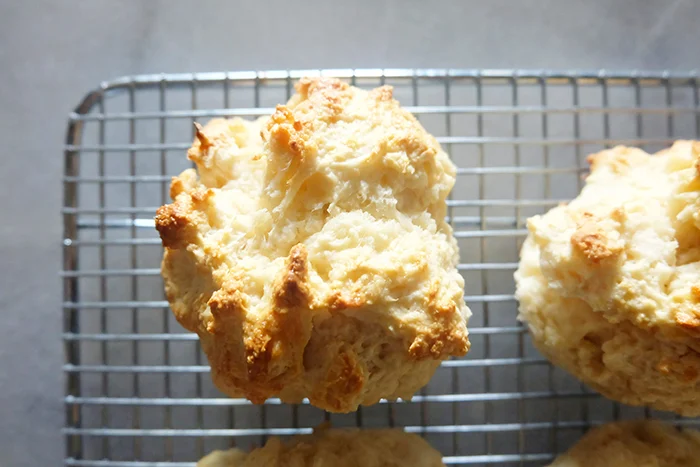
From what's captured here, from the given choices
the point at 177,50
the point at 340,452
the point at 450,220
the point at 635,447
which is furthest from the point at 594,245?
the point at 177,50

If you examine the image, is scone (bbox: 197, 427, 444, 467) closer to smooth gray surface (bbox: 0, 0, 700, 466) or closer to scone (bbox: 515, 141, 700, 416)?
scone (bbox: 515, 141, 700, 416)

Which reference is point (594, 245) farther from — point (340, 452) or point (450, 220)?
point (340, 452)

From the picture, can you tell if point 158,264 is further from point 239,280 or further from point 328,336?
point 328,336

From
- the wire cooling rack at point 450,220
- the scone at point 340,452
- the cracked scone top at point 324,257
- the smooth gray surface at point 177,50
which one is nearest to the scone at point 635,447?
the wire cooling rack at point 450,220

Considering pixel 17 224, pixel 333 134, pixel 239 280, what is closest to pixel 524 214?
pixel 333 134

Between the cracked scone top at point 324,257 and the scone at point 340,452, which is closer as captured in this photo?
the cracked scone top at point 324,257

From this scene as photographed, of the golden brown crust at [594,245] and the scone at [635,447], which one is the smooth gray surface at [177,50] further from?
the scone at [635,447]
